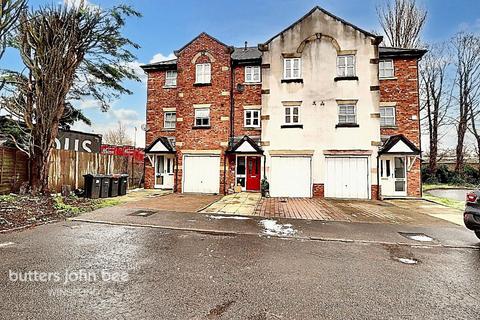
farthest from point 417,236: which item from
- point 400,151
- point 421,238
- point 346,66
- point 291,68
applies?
point 291,68

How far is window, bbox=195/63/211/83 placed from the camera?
17609 mm

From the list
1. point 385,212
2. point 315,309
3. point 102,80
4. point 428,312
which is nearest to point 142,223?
point 315,309

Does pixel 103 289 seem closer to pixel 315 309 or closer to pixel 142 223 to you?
pixel 315 309

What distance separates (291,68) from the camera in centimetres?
1669

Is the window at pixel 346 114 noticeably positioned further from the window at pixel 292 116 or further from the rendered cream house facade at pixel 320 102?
the window at pixel 292 116

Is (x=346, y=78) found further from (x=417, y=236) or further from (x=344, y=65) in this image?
(x=417, y=236)

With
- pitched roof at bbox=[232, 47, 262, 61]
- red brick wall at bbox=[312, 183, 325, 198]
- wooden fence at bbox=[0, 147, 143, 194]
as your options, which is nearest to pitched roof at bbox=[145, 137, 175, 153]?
wooden fence at bbox=[0, 147, 143, 194]

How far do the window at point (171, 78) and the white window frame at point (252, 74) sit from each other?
5.14 meters

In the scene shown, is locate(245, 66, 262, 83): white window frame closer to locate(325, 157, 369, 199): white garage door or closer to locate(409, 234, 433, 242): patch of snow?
locate(325, 157, 369, 199): white garage door

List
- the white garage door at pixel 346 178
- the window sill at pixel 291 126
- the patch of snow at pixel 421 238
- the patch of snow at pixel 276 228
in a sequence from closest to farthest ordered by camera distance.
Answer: the patch of snow at pixel 421 238 < the patch of snow at pixel 276 228 < the white garage door at pixel 346 178 < the window sill at pixel 291 126

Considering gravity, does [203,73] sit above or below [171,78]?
below

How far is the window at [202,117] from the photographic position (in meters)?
17.4

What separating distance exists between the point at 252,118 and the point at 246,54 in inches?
197

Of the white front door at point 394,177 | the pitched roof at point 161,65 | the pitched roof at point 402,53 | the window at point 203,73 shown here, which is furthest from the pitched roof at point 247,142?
the pitched roof at point 402,53
